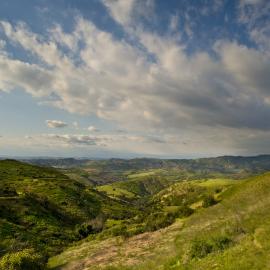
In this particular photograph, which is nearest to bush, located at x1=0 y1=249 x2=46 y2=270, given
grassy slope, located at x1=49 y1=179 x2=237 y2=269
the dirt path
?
grassy slope, located at x1=49 y1=179 x2=237 y2=269

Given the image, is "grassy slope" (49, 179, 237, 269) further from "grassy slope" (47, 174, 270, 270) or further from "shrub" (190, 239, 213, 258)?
"shrub" (190, 239, 213, 258)

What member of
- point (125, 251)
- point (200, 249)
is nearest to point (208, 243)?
point (200, 249)

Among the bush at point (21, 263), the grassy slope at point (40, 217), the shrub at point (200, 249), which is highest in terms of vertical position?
the shrub at point (200, 249)

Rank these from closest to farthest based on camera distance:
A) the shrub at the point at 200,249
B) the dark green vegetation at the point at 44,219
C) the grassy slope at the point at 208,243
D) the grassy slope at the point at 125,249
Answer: the grassy slope at the point at 208,243 < the shrub at the point at 200,249 < the grassy slope at the point at 125,249 < the dark green vegetation at the point at 44,219

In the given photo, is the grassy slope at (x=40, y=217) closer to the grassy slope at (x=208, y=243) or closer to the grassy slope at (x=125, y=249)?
the grassy slope at (x=125, y=249)

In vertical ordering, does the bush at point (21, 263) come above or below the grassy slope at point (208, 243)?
below

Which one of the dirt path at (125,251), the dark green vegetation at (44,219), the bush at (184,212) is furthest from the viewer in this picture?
the dark green vegetation at (44,219)

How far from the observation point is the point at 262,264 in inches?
817

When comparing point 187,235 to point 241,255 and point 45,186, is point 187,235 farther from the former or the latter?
point 45,186

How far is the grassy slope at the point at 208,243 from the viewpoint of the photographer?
23578 millimetres

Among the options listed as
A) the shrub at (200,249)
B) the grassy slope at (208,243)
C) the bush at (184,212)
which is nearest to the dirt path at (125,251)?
the grassy slope at (208,243)

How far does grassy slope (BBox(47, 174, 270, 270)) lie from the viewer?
23578 mm

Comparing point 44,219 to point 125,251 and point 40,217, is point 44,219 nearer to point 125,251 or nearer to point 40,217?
point 40,217

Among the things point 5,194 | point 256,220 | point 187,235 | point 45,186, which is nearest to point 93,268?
point 187,235
